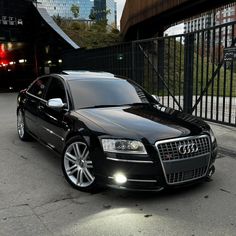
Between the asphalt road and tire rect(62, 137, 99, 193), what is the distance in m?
0.12

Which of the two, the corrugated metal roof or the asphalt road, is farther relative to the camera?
the corrugated metal roof

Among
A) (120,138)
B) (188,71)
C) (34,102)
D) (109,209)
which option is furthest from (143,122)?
(188,71)

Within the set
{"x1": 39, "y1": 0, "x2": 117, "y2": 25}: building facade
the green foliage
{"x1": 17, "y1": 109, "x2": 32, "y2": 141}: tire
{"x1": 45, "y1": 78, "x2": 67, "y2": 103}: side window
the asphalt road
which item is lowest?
the asphalt road

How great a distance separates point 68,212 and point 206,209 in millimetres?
1589

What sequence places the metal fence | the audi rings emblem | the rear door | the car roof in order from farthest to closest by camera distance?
the metal fence
the rear door
the car roof
the audi rings emblem

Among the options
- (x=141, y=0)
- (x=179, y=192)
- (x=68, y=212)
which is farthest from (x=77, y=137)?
(x=141, y=0)

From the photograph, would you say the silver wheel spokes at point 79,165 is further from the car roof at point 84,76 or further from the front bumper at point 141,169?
the car roof at point 84,76

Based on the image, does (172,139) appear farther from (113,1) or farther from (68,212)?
(113,1)

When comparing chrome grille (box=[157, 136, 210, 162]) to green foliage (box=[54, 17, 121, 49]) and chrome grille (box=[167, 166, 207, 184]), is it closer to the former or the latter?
chrome grille (box=[167, 166, 207, 184])

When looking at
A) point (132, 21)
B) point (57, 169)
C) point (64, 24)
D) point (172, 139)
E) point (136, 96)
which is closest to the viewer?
point (172, 139)

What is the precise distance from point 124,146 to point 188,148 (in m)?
0.78

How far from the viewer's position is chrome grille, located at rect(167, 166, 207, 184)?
171 inches

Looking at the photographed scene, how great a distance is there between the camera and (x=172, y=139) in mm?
4395

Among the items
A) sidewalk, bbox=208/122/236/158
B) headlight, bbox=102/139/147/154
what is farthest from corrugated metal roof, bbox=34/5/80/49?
headlight, bbox=102/139/147/154
